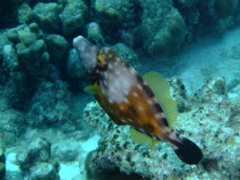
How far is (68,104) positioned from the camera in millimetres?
5777

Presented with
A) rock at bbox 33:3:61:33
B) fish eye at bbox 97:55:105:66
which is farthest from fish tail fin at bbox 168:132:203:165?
rock at bbox 33:3:61:33

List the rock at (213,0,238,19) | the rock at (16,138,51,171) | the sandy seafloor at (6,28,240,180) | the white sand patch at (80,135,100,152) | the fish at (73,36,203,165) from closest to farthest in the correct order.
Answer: the fish at (73,36,203,165) → the rock at (16,138,51,171) → the white sand patch at (80,135,100,152) → the sandy seafloor at (6,28,240,180) → the rock at (213,0,238,19)

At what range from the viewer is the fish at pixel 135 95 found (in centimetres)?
165

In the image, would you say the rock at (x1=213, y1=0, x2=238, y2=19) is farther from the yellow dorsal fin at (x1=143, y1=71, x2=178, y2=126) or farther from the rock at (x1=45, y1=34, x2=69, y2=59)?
the yellow dorsal fin at (x1=143, y1=71, x2=178, y2=126)

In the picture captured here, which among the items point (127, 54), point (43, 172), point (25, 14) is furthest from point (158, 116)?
point (25, 14)

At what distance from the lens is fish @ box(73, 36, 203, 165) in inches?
65.0

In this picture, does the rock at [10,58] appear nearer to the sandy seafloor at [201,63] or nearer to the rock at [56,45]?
the rock at [56,45]

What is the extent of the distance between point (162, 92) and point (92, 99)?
15.2 feet

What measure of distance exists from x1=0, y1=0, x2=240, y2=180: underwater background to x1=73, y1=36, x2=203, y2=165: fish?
1219 mm

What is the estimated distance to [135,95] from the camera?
1.65 meters

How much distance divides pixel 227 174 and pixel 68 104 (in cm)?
429

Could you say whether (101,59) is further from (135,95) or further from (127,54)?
(127,54)

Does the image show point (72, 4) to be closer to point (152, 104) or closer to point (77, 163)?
point (77, 163)

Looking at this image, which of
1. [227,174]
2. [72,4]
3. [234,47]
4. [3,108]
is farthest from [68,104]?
[234,47]
